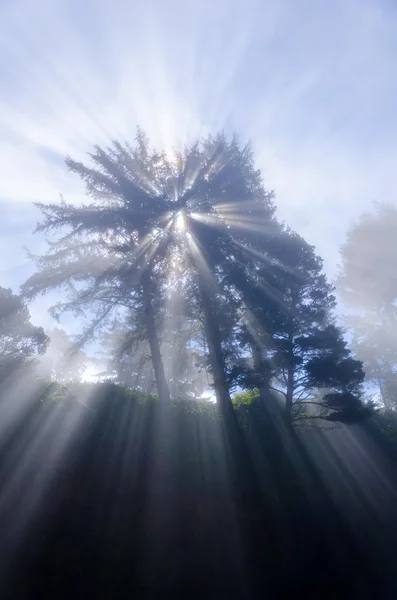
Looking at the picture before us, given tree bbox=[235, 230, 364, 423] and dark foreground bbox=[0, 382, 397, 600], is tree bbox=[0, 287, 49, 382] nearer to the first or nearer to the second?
dark foreground bbox=[0, 382, 397, 600]

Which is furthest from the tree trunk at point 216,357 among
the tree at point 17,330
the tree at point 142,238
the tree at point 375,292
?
the tree at point 375,292

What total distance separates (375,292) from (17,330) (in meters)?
27.0

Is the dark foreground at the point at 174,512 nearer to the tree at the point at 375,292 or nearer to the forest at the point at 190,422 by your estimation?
the forest at the point at 190,422

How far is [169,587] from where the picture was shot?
8.30 meters

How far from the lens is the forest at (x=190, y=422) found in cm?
873

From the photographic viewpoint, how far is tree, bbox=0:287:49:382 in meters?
16.2

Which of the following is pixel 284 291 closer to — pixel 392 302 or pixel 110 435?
pixel 110 435

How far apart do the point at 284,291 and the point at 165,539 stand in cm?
1118

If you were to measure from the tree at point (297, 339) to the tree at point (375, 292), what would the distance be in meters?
13.9

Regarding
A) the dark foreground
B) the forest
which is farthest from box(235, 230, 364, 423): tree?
the dark foreground

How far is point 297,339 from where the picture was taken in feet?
50.9

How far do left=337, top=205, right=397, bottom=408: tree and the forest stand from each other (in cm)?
742

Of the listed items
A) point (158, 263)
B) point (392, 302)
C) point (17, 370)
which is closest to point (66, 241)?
point (158, 263)

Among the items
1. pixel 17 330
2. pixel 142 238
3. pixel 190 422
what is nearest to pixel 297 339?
pixel 190 422
